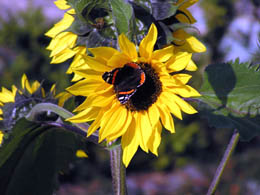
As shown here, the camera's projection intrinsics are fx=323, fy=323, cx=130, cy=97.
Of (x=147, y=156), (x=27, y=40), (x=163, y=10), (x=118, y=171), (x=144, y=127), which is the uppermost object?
(x=163, y=10)

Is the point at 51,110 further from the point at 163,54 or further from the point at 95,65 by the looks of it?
the point at 163,54

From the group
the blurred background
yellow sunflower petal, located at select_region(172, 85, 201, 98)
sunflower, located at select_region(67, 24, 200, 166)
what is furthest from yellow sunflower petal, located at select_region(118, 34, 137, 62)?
the blurred background

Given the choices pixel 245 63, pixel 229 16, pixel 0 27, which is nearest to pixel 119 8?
pixel 245 63

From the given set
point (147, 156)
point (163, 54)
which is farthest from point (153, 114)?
point (147, 156)

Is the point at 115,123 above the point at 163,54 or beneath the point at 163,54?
beneath

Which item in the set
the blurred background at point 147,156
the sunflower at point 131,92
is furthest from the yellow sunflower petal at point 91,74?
the blurred background at point 147,156

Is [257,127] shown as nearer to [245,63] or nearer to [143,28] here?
[245,63]

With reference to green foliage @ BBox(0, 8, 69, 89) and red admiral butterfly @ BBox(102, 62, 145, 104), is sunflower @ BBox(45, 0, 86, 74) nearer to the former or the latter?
red admiral butterfly @ BBox(102, 62, 145, 104)
